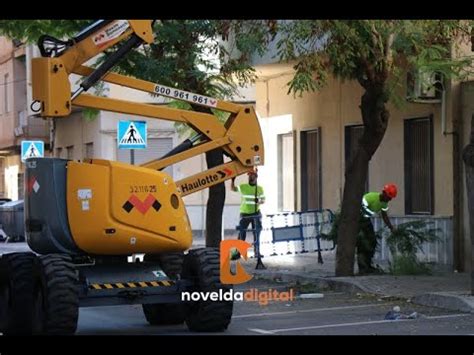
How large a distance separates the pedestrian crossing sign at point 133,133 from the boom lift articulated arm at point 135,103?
1338 millimetres

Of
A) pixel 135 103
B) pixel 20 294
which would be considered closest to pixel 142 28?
pixel 135 103

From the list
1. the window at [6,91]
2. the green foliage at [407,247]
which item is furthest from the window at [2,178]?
the green foliage at [407,247]

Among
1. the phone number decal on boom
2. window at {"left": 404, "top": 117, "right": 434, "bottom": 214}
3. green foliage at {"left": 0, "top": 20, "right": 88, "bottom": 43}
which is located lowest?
window at {"left": 404, "top": 117, "right": 434, "bottom": 214}

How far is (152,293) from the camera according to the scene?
11734 mm

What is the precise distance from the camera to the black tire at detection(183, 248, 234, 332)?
39.0ft

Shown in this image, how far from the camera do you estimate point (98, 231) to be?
11297mm

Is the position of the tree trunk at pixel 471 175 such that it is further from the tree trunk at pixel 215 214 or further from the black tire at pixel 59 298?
the black tire at pixel 59 298

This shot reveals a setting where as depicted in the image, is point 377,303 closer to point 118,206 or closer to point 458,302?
point 458,302

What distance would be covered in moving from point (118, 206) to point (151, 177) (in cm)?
49

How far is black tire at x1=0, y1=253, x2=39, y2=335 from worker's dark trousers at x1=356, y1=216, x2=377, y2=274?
20.9ft

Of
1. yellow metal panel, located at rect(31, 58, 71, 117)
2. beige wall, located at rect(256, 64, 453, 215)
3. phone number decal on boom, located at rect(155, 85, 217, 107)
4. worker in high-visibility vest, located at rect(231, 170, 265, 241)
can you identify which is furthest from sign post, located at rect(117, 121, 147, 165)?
beige wall, located at rect(256, 64, 453, 215)

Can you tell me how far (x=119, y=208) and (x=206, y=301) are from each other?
4.76 feet

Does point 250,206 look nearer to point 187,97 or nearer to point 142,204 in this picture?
point 187,97

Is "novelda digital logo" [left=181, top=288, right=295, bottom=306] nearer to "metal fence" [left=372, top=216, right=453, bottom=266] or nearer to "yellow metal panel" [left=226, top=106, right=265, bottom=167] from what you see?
"yellow metal panel" [left=226, top=106, right=265, bottom=167]
